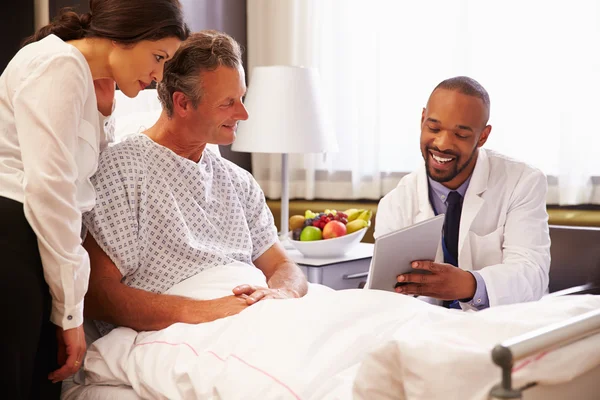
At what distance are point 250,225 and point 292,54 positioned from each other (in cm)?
188

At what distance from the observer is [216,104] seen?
84.8 inches

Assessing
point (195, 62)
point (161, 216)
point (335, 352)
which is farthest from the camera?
point (195, 62)

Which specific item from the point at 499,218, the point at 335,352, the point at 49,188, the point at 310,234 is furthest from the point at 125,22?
the point at 310,234

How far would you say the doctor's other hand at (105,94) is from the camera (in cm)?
191

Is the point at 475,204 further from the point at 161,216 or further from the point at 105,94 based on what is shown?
the point at 105,94

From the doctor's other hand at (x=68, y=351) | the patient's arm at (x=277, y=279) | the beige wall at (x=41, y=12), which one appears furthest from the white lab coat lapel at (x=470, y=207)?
the beige wall at (x=41, y=12)

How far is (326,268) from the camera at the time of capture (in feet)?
9.58

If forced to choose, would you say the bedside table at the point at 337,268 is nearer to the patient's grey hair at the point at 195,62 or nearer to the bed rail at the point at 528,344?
the patient's grey hair at the point at 195,62

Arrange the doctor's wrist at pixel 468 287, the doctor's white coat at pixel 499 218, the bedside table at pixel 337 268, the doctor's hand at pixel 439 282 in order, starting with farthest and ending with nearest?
the bedside table at pixel 337 268 → the doctor's white coat at pixel 499 218 → the doctor's wrist at pixel 468 287 → the doctor's hand at pixel 439 282

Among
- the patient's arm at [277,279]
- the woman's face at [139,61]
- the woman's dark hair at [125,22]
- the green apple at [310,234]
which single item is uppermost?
the woman's dark hair at [125,22]

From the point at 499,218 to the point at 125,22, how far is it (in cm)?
136

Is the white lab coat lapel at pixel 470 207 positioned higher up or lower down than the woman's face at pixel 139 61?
lower down

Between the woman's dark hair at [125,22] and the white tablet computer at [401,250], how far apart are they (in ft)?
2.30

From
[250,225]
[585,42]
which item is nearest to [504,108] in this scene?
[585,42]
